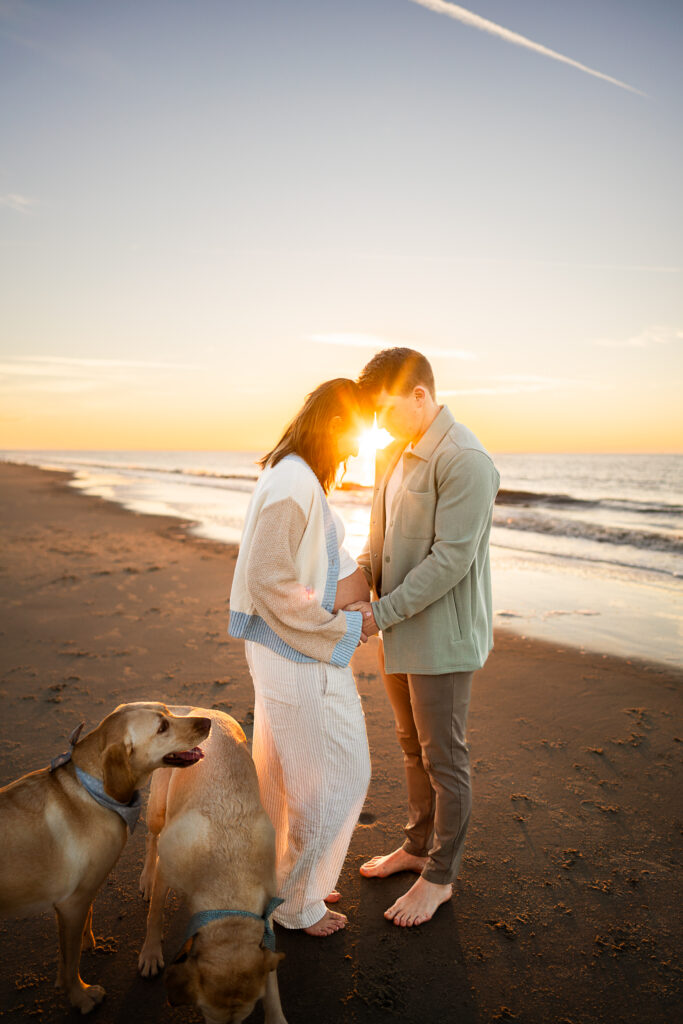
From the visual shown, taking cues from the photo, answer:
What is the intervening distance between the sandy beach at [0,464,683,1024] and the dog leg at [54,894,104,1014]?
7cm

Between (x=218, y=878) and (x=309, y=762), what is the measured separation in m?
0.56

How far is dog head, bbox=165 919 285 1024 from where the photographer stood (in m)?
1.87

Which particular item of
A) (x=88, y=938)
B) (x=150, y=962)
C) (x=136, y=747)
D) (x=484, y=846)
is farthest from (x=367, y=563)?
(x=88, y=938)

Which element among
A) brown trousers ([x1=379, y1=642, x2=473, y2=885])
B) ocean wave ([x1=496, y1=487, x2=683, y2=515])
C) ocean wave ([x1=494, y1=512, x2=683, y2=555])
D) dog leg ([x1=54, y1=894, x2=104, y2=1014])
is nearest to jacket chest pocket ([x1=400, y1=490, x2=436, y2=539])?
brown trousers ([x1=379, y1=642, x2=473, y2=885])

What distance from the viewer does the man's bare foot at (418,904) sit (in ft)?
9.45

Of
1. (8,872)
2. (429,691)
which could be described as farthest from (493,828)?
(8,872)

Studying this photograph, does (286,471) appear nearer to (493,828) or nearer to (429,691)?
(429,691)

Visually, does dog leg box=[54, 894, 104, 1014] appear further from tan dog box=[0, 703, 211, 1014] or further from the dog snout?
the dog snout

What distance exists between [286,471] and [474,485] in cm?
87

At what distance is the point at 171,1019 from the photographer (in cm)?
238

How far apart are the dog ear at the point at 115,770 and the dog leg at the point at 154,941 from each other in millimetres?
492

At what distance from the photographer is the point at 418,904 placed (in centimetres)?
291

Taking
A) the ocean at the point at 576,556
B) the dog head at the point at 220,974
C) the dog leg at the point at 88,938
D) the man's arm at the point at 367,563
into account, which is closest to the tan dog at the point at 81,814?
the dog leg at the point at 88,938

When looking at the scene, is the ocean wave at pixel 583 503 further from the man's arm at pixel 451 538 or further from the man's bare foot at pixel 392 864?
the man's arm at pixel 451 538
